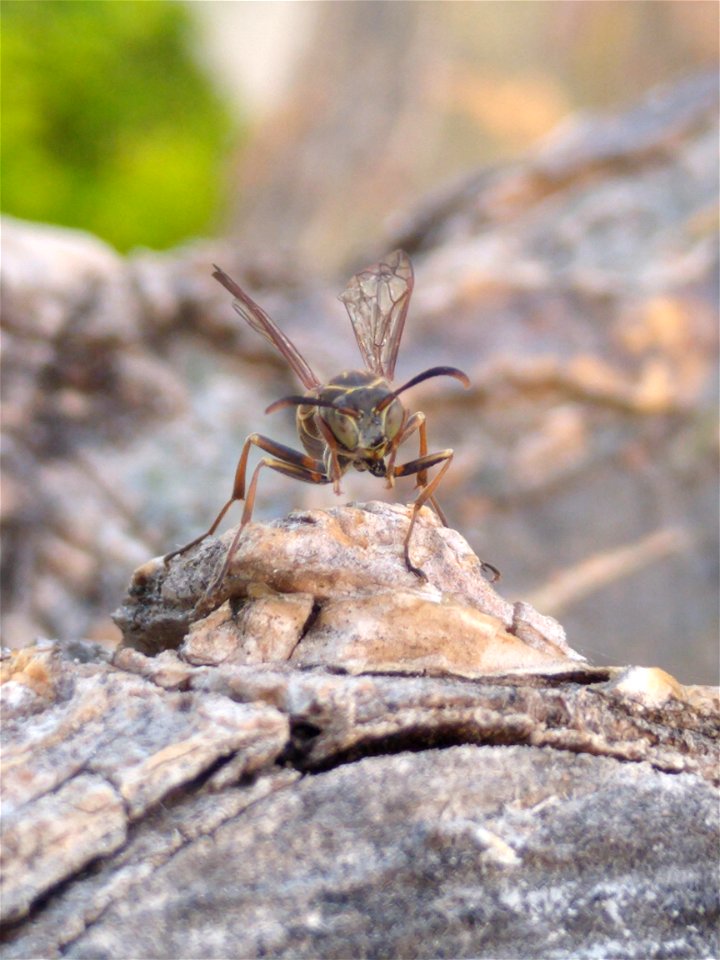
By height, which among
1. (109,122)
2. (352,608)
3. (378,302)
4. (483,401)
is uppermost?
(109,122)

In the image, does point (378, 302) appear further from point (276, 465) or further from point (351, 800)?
point (351, 800)

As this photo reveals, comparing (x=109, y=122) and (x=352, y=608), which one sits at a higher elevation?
(x=109, y=122)

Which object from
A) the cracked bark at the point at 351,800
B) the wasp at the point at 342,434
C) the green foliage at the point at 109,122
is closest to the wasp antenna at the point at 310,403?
the wasp at the point at 342,434

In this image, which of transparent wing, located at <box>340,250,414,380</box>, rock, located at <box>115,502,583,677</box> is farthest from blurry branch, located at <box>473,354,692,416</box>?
rock, located at <box>115,502,583,677</box>

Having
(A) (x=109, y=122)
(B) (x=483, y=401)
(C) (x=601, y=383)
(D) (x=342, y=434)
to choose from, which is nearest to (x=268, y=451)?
(D) (x=342, y=434)

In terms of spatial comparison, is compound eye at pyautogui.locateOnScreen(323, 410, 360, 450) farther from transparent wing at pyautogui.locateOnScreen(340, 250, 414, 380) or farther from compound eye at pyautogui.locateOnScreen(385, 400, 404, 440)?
transparent wing at pyautogui.locateOnScreen(340, 250, 414, 380)

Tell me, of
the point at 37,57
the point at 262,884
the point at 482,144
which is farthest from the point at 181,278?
the point at 482,144

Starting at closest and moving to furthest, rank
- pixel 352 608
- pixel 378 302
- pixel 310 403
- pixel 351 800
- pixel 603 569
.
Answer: pixel 351 800 < pixel 352 608 < pixel 310 403 < pixel 378 302 < pixel 603 569
